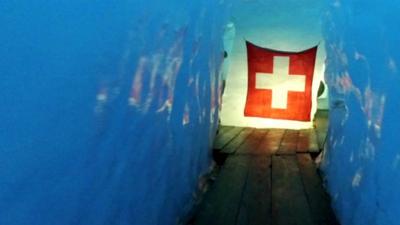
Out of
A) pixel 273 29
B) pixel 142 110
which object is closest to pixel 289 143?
pixel 273 29

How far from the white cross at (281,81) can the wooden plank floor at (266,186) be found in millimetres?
444

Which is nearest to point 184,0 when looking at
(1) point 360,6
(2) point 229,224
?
(1) point 360,6

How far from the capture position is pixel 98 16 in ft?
3.24

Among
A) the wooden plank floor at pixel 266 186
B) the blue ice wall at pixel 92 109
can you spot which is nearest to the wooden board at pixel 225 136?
the wooden plank floor at pixel 266 186

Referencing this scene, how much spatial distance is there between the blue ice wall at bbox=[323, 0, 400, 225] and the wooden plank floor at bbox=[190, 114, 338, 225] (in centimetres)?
16

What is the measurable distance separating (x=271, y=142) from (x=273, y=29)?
3.67ft

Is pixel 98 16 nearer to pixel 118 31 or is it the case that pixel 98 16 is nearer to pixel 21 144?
pixel 118 31

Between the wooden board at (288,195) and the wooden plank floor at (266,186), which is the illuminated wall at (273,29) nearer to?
the wooden plank floor at (266,186)

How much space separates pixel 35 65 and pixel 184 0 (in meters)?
1.23

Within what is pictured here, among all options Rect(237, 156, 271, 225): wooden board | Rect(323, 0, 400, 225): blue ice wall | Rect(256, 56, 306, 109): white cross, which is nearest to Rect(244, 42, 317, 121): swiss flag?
Rect(256, 56, 306, 109): white cross

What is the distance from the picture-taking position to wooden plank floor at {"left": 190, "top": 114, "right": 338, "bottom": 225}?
2307mm

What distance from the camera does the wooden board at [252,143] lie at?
11.9 ft

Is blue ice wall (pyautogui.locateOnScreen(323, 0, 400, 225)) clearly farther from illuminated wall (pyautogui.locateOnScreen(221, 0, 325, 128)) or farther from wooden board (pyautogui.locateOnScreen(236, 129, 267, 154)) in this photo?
illuminated wall (pyautogui.locateOnScreen(221, 0, 325, 128))

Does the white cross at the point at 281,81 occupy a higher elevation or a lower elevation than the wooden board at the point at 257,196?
higher
